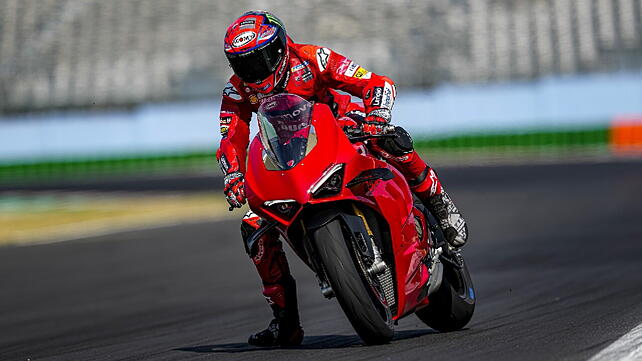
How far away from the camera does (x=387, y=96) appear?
5930mm

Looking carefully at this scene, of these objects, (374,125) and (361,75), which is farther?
(361,75)

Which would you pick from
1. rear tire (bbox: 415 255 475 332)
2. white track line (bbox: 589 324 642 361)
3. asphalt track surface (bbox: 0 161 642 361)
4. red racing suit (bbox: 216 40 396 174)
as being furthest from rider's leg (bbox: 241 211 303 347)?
white track line (bbox: 589 324 642 361)

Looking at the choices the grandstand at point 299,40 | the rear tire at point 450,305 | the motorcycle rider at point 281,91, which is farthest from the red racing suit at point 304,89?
the grandstand at point 299,40

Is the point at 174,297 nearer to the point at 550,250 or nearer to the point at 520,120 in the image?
the point at 550,250

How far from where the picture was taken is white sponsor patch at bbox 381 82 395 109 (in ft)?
19.2

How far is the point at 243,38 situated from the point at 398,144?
3.18ft

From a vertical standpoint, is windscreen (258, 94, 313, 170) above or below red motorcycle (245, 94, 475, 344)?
above

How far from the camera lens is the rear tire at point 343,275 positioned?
195 inches

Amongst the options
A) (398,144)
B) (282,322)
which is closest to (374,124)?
(398,144)

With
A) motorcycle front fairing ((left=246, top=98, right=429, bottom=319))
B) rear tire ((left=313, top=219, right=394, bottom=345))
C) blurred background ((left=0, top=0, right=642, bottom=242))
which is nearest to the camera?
rear tire ((left=313, top=219, right=394, bottom=345))

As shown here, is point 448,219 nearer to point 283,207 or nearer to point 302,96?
point 302,96

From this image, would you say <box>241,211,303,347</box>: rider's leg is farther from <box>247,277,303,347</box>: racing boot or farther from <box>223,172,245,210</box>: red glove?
<box>223,172,245,210</box>: red glove

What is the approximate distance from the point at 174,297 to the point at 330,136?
204 inches

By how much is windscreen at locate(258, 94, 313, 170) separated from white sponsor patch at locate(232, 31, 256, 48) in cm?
47
